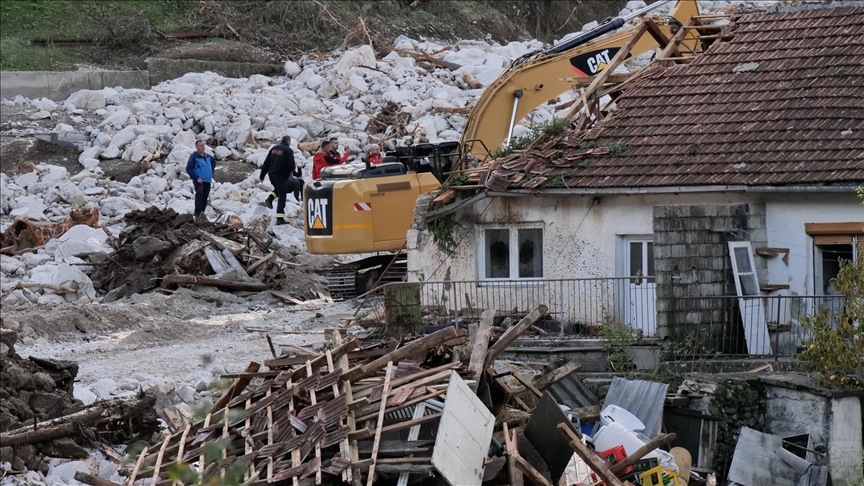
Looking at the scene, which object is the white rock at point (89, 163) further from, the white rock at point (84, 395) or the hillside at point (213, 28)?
the white rock at point (84, 395)

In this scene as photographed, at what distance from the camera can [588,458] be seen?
420 inches

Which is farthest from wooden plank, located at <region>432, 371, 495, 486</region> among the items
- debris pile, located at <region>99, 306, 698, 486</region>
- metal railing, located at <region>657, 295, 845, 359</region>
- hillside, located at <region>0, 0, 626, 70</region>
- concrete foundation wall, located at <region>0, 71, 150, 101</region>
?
hillside, located at <region>0, 0, 626, 70</region>

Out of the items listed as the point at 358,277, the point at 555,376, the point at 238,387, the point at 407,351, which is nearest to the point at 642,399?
the point at 555,376

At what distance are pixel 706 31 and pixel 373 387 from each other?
9.89 metres

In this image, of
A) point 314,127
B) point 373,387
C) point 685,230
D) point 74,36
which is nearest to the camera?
point 373,387

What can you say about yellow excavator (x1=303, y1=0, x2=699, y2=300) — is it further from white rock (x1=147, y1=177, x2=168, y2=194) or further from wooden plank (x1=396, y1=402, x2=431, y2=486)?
white rock (x1=147, y1=177, x2=168, y2=194)

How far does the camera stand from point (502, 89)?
59.6ft

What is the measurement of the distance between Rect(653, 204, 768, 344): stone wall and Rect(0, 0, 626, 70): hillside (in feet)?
75.7

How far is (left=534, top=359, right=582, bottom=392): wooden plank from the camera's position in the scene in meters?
12.7

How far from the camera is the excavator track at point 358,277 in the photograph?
19469 millimetres

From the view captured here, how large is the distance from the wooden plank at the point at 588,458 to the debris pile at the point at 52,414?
15.3 feet

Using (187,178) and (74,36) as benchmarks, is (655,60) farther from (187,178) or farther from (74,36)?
(74,36)

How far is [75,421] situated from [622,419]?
5.62 meters

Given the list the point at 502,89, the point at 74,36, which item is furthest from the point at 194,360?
the point at 74,36
